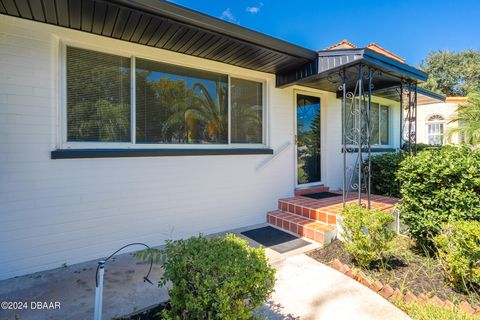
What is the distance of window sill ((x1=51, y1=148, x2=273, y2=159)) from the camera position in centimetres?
304

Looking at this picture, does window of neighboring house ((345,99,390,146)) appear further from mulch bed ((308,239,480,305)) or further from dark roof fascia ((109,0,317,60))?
mulch bed ((308,239,480,305))

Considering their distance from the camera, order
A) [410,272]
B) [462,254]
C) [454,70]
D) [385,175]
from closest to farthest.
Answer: [462,254] → [410,272] → [385,175] → [454,70]

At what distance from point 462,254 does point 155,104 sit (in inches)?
161

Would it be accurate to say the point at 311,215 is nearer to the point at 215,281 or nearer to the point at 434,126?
the point at 215,281

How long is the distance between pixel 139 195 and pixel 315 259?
99.8 inches

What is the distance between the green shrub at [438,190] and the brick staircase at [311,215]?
3.27 feet

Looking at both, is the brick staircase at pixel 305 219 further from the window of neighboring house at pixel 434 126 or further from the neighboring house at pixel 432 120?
the window of neighboring house at pixel 434 126

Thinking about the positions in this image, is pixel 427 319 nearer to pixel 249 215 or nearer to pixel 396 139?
pixel 249 215

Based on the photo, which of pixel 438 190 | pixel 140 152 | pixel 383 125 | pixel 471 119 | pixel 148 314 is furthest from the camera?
pixel 383 125

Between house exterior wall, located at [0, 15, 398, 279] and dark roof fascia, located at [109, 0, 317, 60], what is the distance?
3.19 feet

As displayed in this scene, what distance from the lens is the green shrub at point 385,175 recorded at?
19.1 ft

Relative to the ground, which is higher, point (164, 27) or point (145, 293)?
point (164, 27)

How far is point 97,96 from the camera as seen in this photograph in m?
3.31

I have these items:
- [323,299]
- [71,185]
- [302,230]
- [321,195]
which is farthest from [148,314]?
[321,195]
